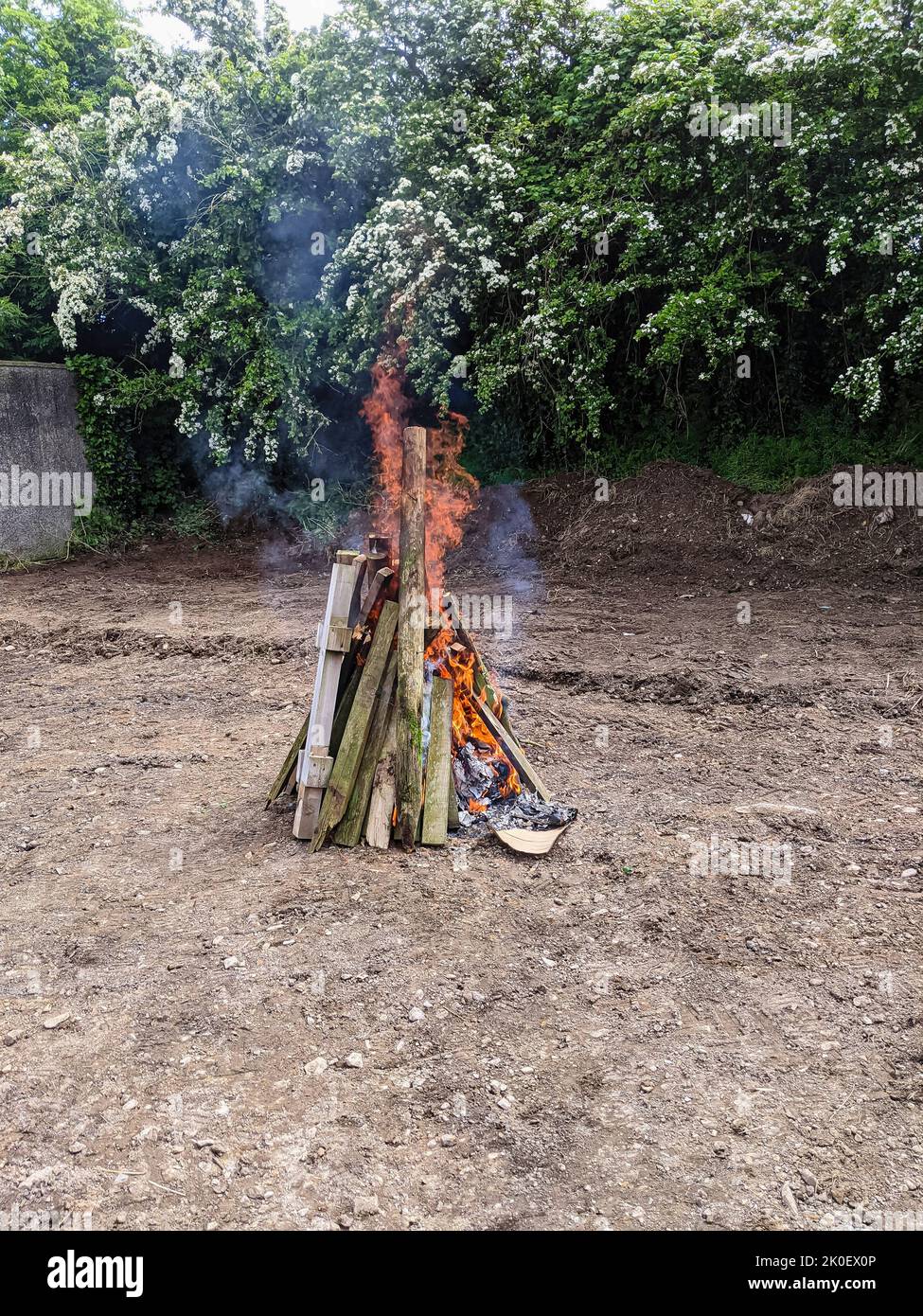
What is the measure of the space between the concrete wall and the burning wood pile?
35.6 feet

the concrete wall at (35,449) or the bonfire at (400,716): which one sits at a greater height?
the concrete wall at (35,449)

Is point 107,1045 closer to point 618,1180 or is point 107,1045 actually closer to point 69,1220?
point 69,1220

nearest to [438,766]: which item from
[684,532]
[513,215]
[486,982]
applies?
[486,982]

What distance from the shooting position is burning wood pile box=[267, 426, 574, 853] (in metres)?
5.08

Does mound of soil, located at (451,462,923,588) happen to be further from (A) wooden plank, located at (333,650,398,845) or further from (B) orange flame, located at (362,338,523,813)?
(A) wooden plank, located at (333,650,398,845)

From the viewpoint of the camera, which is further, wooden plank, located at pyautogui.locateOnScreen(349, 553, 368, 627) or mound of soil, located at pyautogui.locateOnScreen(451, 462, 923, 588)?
mound of soil, located at pyautogui.locateOnScreen(451, 462, 923, 588)

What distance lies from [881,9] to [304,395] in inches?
325

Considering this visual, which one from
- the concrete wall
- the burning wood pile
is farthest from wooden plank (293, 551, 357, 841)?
the concrete wall

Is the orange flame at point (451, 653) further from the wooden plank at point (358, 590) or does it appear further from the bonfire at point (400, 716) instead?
the wooden plank at point (358, 590)

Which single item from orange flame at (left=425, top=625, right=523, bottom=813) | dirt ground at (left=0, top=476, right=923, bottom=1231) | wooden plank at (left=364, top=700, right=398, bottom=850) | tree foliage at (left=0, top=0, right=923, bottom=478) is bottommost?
dirt ground at (left=0, top=476, right=923, bottom=1231)

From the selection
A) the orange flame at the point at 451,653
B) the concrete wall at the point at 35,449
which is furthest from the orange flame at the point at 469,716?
the concrete wall at the point at 35,449

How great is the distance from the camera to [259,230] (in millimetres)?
13672

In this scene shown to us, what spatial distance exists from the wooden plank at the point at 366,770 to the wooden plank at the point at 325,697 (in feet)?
0.62

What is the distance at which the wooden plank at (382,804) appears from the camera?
5094 mm
